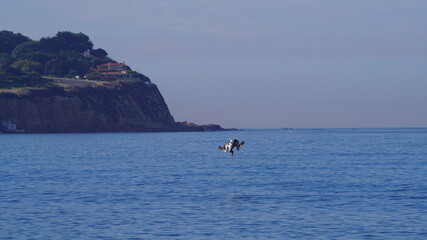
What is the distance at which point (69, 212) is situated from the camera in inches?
1380

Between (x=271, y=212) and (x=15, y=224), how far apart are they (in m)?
13.6

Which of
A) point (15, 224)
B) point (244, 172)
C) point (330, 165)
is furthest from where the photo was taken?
point (330, 165)

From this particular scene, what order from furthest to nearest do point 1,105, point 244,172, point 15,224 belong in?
point 1,105
point 244,172
point 15,224

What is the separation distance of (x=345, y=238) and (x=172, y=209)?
11.5 meters

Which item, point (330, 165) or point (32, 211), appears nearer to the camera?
point (32, 211)

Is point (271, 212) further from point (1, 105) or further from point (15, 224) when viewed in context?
point (1, 105)

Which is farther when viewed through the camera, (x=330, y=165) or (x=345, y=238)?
(x=330, y=165)

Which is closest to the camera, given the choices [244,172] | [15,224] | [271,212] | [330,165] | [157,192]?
[15,224]

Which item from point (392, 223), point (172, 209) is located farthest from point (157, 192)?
point (392, 223)

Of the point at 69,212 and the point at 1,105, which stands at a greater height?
the point at 1,105

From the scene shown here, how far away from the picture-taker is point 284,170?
64312 mm

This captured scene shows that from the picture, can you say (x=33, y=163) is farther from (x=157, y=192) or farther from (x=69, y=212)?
(x=69, y=212)

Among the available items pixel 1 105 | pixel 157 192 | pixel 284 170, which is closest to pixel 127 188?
pixel 157 192

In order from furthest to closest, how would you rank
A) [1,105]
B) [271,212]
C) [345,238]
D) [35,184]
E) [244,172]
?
[1,105] → [244,172] → [35,184] → [271,212] → [345,238]
